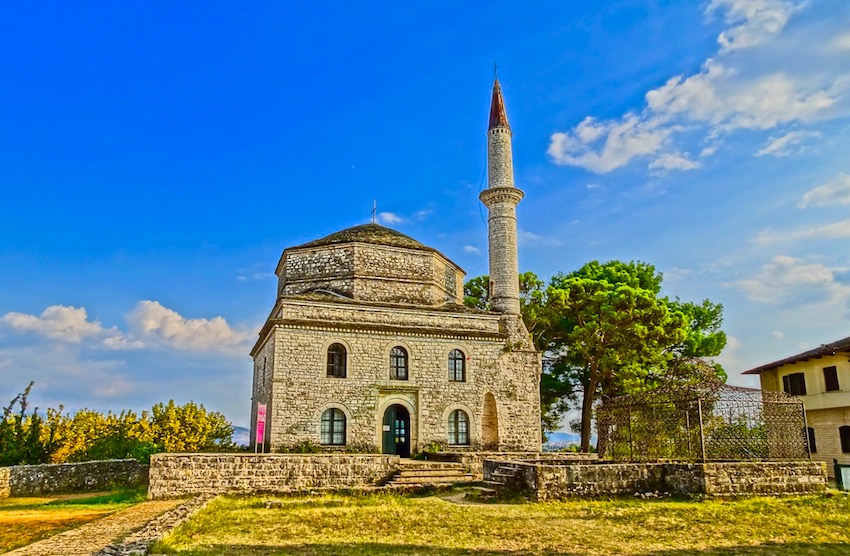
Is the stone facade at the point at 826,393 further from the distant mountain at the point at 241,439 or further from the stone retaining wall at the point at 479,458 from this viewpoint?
the distant mountain at the point at 241,439

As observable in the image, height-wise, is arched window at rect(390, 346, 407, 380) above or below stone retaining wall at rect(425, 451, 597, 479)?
above

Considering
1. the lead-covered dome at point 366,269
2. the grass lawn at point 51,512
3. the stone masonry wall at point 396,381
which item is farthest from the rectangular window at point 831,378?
the grass lawn at point 51,512

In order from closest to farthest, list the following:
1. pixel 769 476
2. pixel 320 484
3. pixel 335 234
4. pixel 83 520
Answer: pixel 83 520 < pixel 769 476 < pixel 320 484 < pixel 335 234

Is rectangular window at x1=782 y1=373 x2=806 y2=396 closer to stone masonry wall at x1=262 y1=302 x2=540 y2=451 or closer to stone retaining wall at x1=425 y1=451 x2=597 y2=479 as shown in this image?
stone masonry wall at x1=262 y1=302 x2=540 y2=451

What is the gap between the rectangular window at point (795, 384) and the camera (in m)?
26.1

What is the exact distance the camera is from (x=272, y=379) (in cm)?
2059

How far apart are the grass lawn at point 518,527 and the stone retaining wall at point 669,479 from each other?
0.45 metres

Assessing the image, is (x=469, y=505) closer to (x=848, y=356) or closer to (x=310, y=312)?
(x=310, y=312)

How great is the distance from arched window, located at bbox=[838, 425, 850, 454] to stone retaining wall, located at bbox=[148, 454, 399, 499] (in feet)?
62.0

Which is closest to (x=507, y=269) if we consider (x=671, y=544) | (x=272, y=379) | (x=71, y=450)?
(x=272, y=379)

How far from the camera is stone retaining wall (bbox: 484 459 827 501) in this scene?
46.4 ft

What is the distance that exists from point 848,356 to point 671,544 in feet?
62.5

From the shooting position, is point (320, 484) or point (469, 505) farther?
point (320, 484)

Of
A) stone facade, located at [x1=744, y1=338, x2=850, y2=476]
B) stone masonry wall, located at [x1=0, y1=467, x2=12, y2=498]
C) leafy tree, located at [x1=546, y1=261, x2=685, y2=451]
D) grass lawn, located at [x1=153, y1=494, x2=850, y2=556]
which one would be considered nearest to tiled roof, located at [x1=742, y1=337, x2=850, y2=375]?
stone facade, located at [x1=744, y1=338, x2=850, y2=476]
